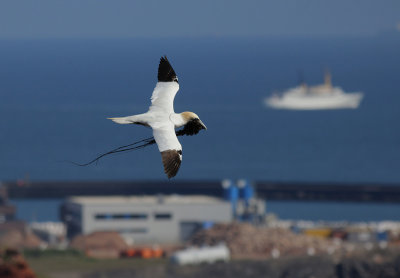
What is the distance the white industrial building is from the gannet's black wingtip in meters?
105

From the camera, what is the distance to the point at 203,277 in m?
107

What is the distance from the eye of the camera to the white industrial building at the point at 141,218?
127 metres

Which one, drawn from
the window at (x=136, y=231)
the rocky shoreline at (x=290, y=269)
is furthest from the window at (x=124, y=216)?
the rocky shoreline at (x=290, y=269)

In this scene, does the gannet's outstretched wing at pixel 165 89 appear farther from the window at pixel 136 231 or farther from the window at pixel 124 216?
the window at pixel 136 231

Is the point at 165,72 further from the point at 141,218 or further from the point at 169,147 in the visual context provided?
the point at 141,218

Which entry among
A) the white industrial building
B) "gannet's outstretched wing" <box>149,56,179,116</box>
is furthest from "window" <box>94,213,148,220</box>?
"gannet's outstretched wing" <box>149,56,179,116</box>

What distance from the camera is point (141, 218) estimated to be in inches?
5037

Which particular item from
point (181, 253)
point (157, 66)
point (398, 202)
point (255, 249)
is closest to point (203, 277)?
point (181, 253)

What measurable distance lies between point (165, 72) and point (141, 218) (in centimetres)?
10752

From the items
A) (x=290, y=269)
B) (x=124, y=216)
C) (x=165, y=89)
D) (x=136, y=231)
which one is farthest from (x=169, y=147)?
(x=136, y=231)

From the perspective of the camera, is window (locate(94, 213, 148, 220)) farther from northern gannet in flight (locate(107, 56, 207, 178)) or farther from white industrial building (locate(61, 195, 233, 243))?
northern gannet in flight (locate(107, 56, 207, 178))

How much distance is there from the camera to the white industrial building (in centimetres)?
12725

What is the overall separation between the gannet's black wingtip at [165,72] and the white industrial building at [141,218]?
104776 millimetres

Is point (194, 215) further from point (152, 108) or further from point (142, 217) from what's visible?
point (152, 108)
